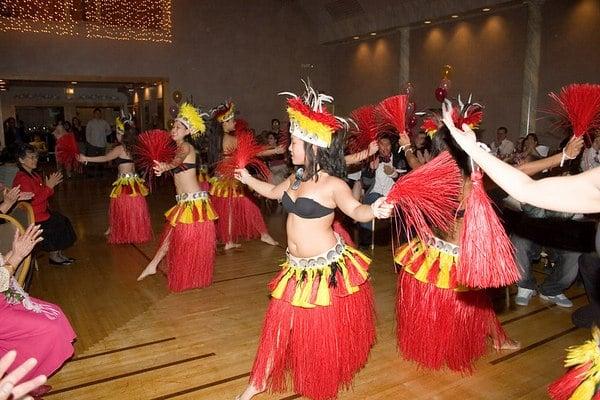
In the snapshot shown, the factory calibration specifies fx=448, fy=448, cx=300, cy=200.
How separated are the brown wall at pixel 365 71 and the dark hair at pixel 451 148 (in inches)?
354

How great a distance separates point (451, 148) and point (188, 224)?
7.88 feet

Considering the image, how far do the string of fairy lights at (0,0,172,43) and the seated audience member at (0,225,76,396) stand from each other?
9619mm

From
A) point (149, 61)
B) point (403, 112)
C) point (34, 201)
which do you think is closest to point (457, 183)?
point (403, 112)

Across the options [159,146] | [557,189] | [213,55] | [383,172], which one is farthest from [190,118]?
[213,55]

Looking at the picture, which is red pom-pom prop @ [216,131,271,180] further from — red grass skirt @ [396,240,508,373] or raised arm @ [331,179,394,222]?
red grass skirt @ [396,240,508,373]

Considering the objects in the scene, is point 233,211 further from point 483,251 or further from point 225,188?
point 483,251

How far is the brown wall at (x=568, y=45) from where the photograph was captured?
720 centimetres

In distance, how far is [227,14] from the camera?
39.7 ft

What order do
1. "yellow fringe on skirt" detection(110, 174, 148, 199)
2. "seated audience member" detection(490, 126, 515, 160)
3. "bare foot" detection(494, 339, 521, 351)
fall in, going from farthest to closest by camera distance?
"seated audience member" detection(490, 126, 515, 160) → "yellow fringe on skirt" detection(110, 174, 148, 199) → "bare foot" detection(494, 339, 521, 351)

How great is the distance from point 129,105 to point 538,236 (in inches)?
603

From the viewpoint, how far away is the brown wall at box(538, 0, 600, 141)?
7203 millimetres

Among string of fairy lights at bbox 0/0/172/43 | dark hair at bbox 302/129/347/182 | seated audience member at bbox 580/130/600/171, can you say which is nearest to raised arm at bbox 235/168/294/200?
dark hair at bbox 302/129/347/182

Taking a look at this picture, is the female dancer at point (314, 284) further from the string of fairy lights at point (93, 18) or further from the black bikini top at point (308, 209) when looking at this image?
the string of fairy lights at point (93, 18)

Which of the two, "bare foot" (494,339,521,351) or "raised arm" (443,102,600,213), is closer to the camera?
"raised arm" (443,102,600,213)
